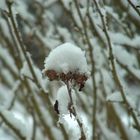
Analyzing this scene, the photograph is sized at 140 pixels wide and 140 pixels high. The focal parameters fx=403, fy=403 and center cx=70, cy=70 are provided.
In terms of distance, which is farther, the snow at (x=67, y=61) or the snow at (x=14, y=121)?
the snow at (x=14, y=121)

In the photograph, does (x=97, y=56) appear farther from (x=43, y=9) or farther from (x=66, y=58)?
(x=66, y=58)

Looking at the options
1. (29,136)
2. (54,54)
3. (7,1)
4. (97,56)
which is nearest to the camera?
(54,54)

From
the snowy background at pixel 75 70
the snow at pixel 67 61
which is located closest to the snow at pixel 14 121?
the snowy background at pixel 75 70

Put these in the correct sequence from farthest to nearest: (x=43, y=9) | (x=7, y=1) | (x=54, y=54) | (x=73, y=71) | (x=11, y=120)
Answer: (x=43, y=9) < (x=11, y=120) < (x=7, y=1) < (x=54, y=54) < (x=73, y=71)

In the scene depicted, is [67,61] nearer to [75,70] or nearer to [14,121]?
[75,70]

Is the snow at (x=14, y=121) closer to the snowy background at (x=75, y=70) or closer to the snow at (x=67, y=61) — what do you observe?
the snowy background at (x=75, y=70)

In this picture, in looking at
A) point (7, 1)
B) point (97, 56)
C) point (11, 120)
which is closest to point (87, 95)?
point (97, 56)

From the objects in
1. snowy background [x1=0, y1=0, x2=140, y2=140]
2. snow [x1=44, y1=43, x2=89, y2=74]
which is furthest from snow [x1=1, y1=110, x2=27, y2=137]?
snow [x1=44, y1=43, x2=89, y2=74]
